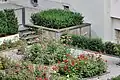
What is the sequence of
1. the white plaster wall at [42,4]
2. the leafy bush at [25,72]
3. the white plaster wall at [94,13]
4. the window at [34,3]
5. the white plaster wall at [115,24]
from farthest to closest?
1. the window at [34,3]
2. the white plaster wall at [42,4]
3. the white plaster wall at [94,13]
4. the white plaster wall at [115,24]
5. the leafy bush at [25,72]

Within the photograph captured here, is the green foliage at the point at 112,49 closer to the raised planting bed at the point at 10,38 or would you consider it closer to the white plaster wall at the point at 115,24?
the white plaster wall at the point at 115,24

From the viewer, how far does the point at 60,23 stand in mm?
18656

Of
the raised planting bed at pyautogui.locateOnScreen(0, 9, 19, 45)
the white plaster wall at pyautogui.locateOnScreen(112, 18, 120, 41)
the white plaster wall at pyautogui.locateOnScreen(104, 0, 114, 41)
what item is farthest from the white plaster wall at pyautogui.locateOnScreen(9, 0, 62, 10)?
the raised planting bed at pyautogui.locateOnScreen(0, 9, 19, 45)

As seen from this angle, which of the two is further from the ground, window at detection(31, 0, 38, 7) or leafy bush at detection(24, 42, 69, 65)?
window at detection(31, 0, 38, 7)

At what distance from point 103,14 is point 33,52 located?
5.40 m

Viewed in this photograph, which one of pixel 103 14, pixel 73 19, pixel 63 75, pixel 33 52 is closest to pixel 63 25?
pixel 73 19

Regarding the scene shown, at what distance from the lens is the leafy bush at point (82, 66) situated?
1348cm

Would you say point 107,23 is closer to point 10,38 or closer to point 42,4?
point 42,4

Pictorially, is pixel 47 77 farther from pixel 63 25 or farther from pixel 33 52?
pixel 63 25

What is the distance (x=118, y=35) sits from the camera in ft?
63.1

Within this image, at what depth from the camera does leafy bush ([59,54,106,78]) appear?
13.5 meters

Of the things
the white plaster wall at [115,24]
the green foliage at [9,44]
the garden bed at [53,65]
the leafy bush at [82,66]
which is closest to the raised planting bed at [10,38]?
the green foliage at [9,44]

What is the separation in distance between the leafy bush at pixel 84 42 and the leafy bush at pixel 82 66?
2.62 metres

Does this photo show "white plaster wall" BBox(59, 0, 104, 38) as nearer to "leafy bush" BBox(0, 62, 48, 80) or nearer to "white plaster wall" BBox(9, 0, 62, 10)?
"white plaster wall" BBox(9, 0, 62, 10)
